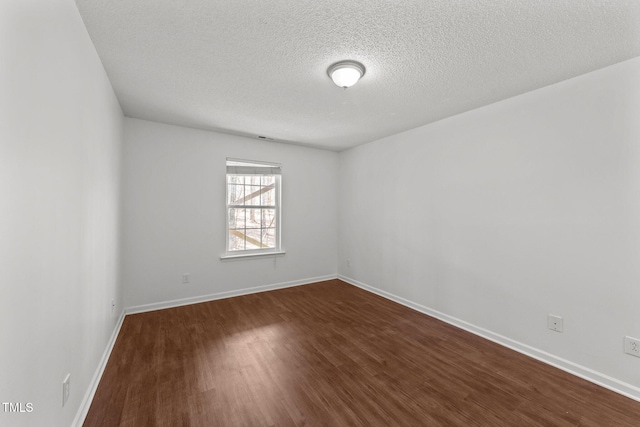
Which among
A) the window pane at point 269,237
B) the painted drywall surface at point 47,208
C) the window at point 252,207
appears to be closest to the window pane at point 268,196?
the window at point 252,207

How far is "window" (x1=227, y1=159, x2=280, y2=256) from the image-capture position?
165 inches

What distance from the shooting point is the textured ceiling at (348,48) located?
153cm

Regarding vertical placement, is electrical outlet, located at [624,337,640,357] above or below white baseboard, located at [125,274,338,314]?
above

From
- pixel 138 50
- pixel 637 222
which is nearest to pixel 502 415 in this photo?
pixel 637 222

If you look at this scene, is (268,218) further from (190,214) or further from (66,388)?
(66,388)

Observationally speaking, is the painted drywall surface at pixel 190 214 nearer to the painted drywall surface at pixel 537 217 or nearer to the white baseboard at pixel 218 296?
the white baseboard at pixel 218 296

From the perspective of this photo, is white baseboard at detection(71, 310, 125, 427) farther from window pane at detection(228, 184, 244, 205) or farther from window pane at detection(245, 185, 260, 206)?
window pane at detection(245, 185, 260, 206)

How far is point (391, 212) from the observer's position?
4.05 m

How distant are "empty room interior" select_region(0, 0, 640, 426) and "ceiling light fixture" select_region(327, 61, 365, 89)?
0.05 feet

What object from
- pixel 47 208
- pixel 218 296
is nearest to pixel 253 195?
pixel 218 296

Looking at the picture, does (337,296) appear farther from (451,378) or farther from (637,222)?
→ (637,222)

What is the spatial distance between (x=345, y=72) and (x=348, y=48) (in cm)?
21

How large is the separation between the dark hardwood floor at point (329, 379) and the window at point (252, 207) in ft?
4.63

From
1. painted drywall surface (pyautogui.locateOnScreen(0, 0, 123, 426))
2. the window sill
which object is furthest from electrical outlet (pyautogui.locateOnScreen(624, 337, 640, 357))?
the window sill
